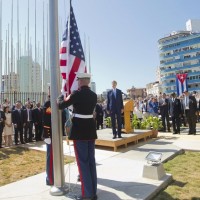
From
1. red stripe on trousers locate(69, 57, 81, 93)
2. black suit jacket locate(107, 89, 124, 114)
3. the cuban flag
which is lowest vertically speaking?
black suit jacket locate(107, 89, 124, 114)

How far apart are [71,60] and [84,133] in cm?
195

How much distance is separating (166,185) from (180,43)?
330 ft

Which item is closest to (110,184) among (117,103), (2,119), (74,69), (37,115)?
(74,69)

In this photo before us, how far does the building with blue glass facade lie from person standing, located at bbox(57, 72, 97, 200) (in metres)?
96.2

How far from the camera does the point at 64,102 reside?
435cm

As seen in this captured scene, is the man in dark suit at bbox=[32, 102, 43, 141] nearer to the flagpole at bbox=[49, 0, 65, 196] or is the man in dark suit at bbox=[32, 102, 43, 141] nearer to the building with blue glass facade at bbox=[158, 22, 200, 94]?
the flagpole at bbox=[49, 0, 65, 196]

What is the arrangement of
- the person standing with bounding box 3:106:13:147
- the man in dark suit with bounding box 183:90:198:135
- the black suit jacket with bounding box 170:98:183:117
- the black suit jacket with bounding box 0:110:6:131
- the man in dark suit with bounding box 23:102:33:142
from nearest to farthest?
the black suit jacket with bounding box 0:110:6:131 < the person standing with bounding box 3:106:13:147 < the man in dark suit with bounding box 23:102:33:142 < the man in dark suit with bounding box 183:90:198:135 < the black suit jacket with bounding box 170:98:183:117

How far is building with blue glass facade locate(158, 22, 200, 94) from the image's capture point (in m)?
95.8

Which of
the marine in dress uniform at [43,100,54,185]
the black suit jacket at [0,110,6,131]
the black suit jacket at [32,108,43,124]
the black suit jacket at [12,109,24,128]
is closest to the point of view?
the marine in dress uniform at [43,100,54,185]

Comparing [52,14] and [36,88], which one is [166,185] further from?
[36,88]

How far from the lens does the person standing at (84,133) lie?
433cm

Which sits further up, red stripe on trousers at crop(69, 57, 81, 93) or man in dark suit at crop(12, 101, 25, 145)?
red stripe on trousers at crop(69, 57, 81, 93)

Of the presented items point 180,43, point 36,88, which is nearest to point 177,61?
point 180,43

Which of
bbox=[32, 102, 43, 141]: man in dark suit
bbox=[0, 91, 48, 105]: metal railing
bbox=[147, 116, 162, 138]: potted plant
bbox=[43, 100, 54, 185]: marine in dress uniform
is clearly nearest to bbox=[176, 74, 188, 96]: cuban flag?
bbox=[147, 116, 162, 138]: potted plant
